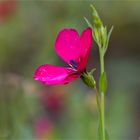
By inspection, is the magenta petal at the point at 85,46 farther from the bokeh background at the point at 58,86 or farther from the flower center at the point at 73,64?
the bokeh background at the point at 58,86

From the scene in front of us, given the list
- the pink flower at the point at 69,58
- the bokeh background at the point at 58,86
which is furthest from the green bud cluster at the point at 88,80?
the bokeh background at the point at 58,86

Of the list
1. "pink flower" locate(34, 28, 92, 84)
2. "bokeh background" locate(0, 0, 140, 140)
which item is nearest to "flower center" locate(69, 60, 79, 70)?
"pink flower" locate(34, 28, 92, 84)

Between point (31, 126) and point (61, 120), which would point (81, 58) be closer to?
point (31, 126)

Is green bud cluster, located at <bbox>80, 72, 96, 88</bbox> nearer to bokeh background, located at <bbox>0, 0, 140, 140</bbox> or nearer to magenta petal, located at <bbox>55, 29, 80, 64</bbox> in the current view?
magenta petal, located at <bbox>55, 29, 80, 64</bbox>

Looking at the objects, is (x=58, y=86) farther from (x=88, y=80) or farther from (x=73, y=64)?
(x=88, y=80)

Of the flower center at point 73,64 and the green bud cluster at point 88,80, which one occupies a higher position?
the flower center at point 73,64

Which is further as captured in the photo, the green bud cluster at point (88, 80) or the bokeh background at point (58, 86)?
the bokeh background at point (58, 86)
